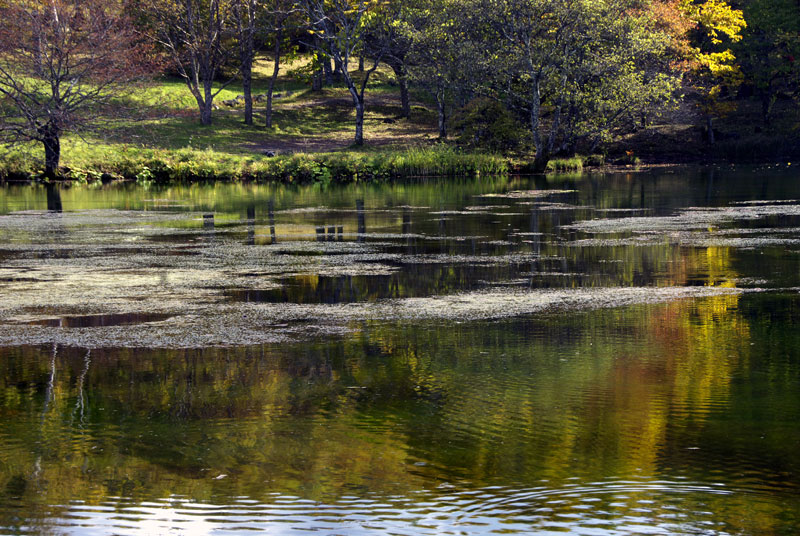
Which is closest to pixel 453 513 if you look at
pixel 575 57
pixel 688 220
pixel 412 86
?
pixel 688 220

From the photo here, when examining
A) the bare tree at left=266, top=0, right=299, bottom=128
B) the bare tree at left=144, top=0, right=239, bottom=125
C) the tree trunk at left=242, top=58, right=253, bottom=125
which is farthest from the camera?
the bare tree at left=266, top=0, right=299, bottom=128

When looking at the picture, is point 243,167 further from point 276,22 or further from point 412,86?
point 412,86

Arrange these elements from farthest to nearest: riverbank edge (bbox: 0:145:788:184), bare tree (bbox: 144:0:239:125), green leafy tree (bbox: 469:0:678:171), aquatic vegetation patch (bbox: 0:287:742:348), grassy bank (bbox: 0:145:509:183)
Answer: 1. bare tree (bbox: 144:0:239:125)
2. green leafy tree (bbox: 469:0:678:171)
3. grassy bank (bbox: 0:145:509:183)
4. riverbank edge (bbox: 0:145:788:184)
5. aquatic vegetation patch (bbox: 0:287:742:348)

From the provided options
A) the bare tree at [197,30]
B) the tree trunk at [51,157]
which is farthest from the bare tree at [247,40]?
the tree trunk at [51,157]

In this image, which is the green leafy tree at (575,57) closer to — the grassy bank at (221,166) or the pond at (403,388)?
the grassy bank at (221,166)

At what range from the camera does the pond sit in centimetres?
543

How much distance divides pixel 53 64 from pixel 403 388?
39.0 meters

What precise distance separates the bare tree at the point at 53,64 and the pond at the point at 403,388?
2550cm

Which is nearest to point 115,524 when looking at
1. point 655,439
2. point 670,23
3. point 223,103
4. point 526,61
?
point 655,439

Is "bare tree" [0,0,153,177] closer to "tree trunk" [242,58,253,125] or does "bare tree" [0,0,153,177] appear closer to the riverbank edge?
the riverbank edge

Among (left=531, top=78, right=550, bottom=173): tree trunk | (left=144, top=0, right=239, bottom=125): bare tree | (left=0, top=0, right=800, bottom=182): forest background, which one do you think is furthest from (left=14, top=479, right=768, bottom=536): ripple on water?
(left=144, top=0, right=239, bottom=125): bare tree

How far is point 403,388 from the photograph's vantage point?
8.00 m

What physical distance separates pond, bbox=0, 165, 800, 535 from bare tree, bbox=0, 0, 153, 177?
25.5 meters

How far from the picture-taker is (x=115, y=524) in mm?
5238
